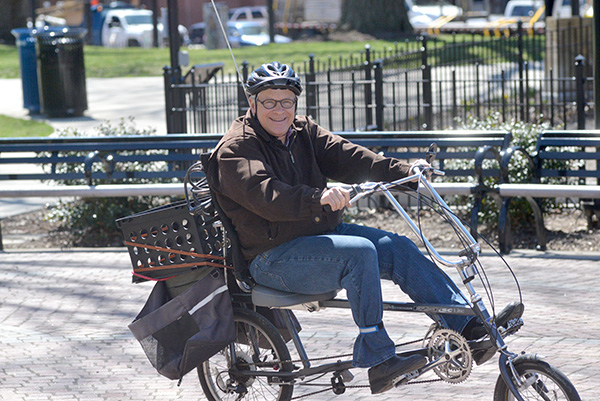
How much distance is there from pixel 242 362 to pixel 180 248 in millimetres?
619

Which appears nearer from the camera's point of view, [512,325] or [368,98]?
[512,325]

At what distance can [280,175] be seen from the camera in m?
4.23

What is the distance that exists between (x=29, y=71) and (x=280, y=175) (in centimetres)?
1374

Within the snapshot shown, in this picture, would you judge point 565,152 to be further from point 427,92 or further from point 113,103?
point 113,103

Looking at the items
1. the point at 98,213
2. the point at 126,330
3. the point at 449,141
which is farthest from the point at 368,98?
the point at 126,330

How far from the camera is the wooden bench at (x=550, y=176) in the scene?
7.57 meters

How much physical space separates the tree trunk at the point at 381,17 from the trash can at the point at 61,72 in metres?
13.5

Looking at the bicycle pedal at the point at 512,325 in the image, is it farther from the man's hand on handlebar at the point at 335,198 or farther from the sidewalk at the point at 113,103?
the sidewalk at the point at 113,103

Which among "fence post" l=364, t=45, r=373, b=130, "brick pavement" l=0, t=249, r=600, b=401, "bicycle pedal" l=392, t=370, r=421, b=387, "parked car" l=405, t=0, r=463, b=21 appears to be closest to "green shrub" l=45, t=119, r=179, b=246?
"brick pavement" l=0, t=249, r=600, b=401

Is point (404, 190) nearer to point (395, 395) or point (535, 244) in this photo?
point (395, 395)

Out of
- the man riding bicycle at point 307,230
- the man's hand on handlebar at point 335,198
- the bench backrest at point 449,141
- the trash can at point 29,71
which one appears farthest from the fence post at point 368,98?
the trash can at point 29,71

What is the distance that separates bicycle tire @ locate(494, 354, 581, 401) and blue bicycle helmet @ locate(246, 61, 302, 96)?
1.52m

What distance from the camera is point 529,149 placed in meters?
8.93

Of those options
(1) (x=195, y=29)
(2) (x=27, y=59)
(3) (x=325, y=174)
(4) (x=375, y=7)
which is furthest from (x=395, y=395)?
(1) (x=195, y=29)
